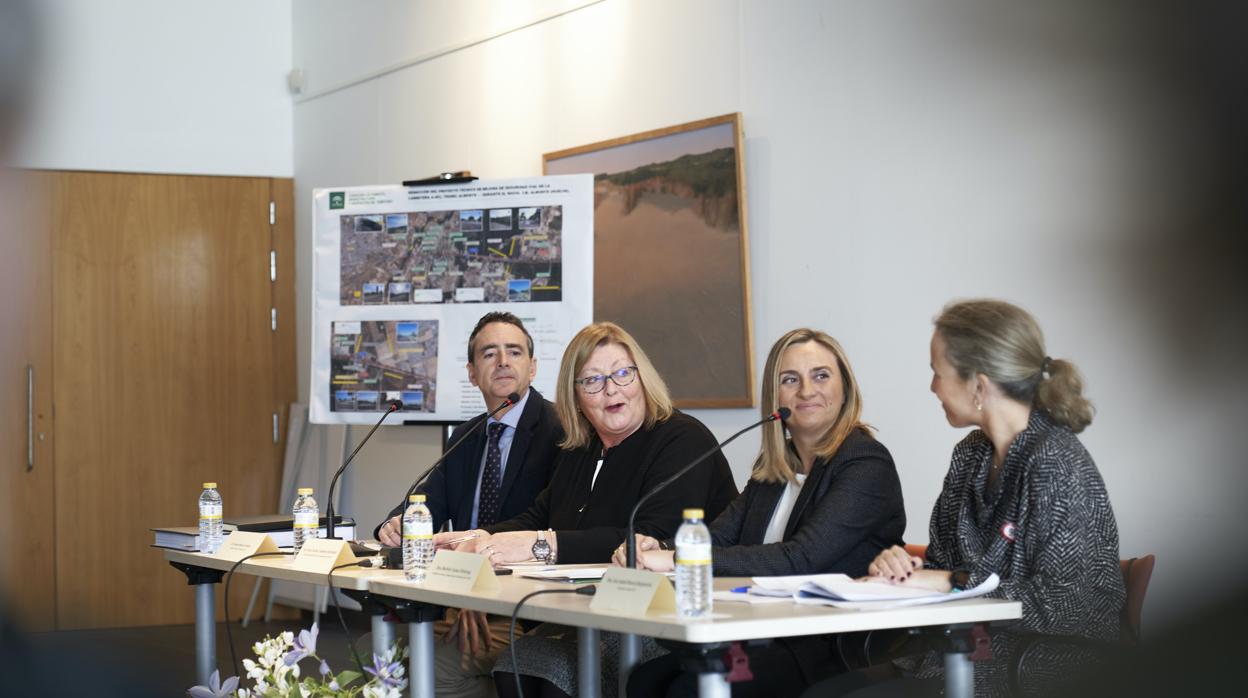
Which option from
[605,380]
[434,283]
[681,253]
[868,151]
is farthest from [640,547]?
[434,283]

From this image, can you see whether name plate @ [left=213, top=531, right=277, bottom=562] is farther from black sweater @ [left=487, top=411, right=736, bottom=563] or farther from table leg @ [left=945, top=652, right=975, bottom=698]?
table leg @ [left=945, top=652, right=975, bottom=698]

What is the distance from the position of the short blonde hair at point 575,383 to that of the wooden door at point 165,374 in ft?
11.3

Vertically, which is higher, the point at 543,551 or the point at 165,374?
the point at 165,374

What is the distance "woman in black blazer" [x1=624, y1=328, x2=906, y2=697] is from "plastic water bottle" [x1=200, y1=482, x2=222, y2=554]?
122cm

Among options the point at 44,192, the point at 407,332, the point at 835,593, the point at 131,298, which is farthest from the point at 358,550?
the point at 131,298

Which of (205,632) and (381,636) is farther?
(205,632)

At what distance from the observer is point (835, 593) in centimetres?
188

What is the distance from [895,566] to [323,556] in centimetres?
125

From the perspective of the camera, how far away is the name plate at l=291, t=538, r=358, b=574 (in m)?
2.65

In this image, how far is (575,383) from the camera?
3.09m

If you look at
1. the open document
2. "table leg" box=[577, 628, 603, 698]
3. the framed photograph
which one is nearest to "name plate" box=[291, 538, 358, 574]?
"table leg" box=[577, 628, 603, 698]

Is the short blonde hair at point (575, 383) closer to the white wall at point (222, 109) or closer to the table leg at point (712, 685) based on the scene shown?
the table leg at point (712, 685)

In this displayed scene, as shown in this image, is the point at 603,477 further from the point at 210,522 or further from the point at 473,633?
the point at 210,522

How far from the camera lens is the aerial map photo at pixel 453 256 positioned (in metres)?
4.43
